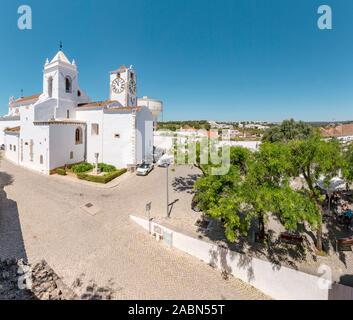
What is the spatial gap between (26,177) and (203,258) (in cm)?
2188

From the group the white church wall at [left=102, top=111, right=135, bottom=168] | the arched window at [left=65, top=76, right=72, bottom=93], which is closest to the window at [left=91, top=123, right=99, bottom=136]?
the white church wall at [left=102, top=111, right=135, bottom=168]

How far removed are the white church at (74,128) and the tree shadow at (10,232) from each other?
853 cm

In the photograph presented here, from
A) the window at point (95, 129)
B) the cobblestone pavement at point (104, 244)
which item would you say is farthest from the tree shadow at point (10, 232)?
the window at point (95, 129)

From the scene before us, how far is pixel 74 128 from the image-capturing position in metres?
27.0

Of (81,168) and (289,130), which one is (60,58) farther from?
(289,130)

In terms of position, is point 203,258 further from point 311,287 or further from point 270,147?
point 270,147

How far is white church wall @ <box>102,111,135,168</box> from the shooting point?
86.4 ft

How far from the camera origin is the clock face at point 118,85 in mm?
31203

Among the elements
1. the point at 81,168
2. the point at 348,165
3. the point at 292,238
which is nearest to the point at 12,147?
the point at 81,168

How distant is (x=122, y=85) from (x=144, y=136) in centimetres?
898

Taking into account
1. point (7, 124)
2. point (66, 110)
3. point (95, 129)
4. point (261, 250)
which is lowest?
point (261, 250)

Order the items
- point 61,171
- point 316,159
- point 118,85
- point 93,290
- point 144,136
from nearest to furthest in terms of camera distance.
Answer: point 93,290 < point 316,159 < point 61,171 < point 144,136 < point 118,85

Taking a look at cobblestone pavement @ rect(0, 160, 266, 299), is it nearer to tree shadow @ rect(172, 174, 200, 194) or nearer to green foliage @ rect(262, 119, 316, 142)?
tree shadow @ rect(172, 174, 200, 194)
